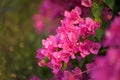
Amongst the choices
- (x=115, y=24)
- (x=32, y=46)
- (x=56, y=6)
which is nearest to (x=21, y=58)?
(x=32, y=46)

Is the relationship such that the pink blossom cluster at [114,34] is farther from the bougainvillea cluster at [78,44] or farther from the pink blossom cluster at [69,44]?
the pink blossom cluster at [69,44]

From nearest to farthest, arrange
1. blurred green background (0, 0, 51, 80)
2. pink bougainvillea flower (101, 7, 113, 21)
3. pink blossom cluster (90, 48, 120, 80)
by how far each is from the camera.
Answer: pink blossom cluster (90, 48, 120, 80) → pink bougainvillea flower (101, 7, 113, 21) → blurred green background (0, 0, 51, 80)

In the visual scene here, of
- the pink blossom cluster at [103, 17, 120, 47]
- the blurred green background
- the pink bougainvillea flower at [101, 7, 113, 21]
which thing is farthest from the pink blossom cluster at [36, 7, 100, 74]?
the blurred green background

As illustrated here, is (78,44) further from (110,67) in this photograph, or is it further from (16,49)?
(16,49)

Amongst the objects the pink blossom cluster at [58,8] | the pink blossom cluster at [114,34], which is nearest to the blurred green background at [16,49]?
the pink blossom cluster at [58,8]

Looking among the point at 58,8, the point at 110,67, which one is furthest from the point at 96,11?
the point at 58,8

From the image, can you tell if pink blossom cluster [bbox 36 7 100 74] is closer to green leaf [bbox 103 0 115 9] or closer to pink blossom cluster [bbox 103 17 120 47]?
green leaf [bbox 103 0 115 9]
